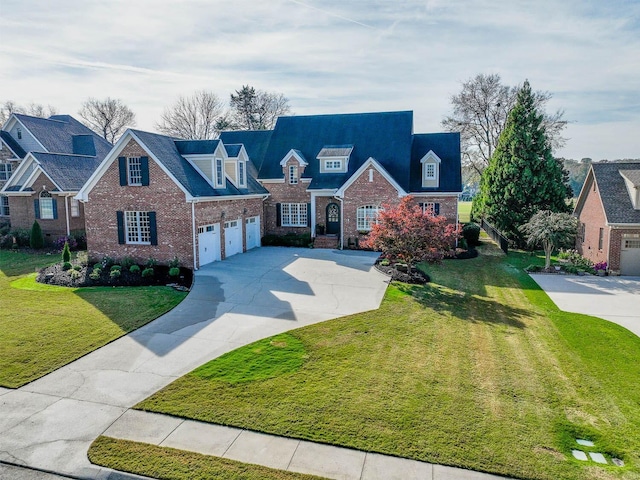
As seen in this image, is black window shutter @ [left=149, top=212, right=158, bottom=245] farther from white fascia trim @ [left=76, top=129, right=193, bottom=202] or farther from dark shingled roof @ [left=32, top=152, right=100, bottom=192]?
dark shingled roof @ [left=32, top=152, right=100, bottom=192]

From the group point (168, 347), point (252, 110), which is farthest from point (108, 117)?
point (168, 347)

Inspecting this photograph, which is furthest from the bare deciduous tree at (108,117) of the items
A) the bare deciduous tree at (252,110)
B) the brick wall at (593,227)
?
the brick wall at (593,227)

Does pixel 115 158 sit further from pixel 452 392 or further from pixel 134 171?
pixel 452 392

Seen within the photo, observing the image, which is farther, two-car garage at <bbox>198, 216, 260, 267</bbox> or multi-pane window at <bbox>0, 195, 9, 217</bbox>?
multi-pane window at <bbox>0, 195, 9, 217</bbox>

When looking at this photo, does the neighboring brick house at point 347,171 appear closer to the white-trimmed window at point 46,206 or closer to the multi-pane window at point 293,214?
the multi-pane window at point 293,214

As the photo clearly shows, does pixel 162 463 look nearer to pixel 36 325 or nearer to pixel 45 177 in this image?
pixel 36 325

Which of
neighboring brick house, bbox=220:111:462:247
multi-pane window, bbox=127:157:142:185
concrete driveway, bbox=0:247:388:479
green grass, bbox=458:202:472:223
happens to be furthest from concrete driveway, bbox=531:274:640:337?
green grass, bbox=458:202:472:223

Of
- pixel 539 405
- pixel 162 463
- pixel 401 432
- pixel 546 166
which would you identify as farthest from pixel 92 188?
pixel 546 166
